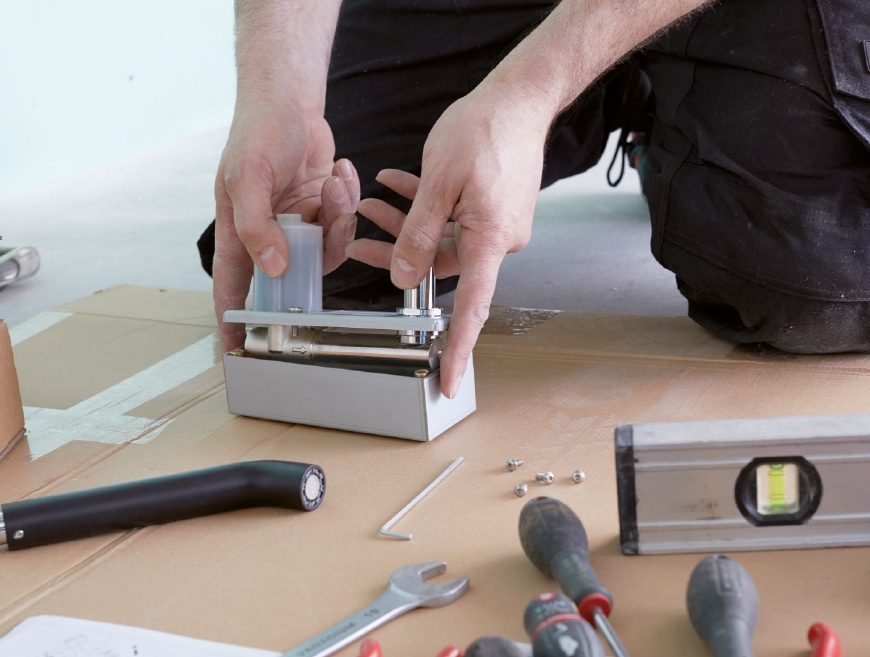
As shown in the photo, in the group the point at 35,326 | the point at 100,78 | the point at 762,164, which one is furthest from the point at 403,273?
the point at 100,78

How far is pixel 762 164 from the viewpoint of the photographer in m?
1.22

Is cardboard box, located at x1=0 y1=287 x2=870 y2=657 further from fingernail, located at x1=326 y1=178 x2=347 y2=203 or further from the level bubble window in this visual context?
fingernail, located at x1=326 y1=178 x2=347 y2=203

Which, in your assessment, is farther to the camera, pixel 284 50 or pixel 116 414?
pixel 284 50

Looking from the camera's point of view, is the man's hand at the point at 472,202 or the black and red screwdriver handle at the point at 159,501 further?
the man's hand at the point at 472,202

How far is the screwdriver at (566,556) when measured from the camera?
24.4 inches

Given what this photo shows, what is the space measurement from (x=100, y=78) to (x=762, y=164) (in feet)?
8.91

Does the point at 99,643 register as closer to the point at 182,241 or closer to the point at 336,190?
the point at 336,190

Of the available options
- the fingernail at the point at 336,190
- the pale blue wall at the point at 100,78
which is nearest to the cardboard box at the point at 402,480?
the fingernail at the point at 336,190

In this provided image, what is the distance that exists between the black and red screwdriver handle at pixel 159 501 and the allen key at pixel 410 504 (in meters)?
0.08

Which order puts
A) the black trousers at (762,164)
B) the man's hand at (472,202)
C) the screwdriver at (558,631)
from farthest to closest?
the black trousers at (762,164)
the man's hand at (472,202)
the screwdriver at (558,631)

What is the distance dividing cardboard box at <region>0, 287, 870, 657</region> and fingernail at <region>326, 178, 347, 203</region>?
271 mm

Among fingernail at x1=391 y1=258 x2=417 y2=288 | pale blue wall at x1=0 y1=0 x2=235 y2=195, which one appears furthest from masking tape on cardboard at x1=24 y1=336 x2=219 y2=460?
pale blue wall at x1=0 y1=0 x2=235 y2=195

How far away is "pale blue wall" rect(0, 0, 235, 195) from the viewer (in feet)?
10.1

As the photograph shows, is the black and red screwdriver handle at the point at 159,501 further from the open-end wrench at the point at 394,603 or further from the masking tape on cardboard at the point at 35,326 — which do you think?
the masking tape on cardboard at the point at 35,326
